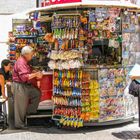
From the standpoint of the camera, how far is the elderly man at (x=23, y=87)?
8.24 metres

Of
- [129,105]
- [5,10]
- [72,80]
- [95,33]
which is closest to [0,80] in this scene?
[72,80]

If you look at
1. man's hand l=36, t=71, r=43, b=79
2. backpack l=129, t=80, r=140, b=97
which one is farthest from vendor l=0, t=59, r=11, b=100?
backpack l=129, t=80, r=140, b=97

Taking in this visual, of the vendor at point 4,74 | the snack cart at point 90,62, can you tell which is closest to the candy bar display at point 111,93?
the snack cart at point 90,62

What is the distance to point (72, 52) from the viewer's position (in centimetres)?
811

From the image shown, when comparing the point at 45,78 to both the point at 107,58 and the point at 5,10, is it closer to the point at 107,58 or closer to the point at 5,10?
the point at 107,58

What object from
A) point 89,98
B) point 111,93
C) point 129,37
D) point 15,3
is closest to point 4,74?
point 89,98

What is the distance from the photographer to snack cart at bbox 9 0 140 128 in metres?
8.11

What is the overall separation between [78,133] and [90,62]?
147 centimetres

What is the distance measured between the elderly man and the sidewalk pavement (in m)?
0.39

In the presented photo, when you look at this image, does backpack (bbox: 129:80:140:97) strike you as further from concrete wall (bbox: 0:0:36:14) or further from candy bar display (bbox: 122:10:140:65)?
concrete wall (bbox: 0:0:36:14)

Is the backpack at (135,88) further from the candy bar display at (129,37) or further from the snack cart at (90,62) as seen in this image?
the candy bar display at (129,37)

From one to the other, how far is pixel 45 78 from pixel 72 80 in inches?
30.1

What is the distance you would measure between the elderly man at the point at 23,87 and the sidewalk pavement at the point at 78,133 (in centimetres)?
39

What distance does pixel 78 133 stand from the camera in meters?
8.17
